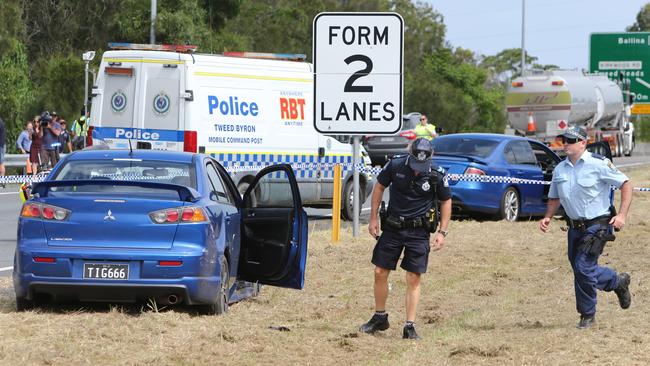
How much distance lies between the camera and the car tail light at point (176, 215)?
1022 centimetres

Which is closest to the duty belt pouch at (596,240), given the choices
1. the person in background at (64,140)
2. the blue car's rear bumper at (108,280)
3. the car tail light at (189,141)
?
the blue car's rear bumper at (108,280)

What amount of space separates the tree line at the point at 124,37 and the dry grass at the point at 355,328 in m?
26.4

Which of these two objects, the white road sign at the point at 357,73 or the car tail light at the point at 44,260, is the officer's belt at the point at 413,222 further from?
the white road sign at the point at 357,73

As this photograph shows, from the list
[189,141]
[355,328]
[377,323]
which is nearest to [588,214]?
[377,323]

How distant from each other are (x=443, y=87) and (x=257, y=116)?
5091 centimetres

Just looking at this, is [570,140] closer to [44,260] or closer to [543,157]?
[44,260]

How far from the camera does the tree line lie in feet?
135

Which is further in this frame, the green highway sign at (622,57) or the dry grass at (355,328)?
the green highway sign at (622,57)

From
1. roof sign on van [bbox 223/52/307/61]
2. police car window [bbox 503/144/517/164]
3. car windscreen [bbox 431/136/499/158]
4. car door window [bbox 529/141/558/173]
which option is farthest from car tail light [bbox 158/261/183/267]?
car door window [bbox 529/141/558/173]

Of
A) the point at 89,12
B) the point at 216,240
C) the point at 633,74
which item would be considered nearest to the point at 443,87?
the point at 633,74

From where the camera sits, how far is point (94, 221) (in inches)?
399

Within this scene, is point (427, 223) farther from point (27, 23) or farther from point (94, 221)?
point (27, 23)

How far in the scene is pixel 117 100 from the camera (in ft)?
63.3

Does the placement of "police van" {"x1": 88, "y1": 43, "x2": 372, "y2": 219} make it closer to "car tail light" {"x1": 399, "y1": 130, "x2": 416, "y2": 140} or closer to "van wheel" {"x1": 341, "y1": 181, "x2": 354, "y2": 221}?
"van wheel" {"x1": 341, "y1": 181, "x2": 354, "y2": 221}
